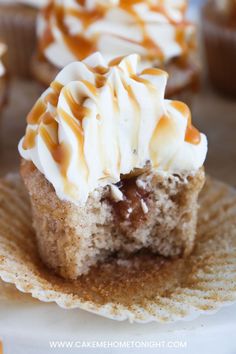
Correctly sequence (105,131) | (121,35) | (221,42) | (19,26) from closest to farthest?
(105,131) → (121,35) → (221,42) → (19,26)

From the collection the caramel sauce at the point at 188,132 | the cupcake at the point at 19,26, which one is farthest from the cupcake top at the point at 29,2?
the caramel sauce at the point at 188,132

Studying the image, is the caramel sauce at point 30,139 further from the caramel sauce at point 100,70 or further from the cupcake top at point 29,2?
the cupcake top at point 29,2

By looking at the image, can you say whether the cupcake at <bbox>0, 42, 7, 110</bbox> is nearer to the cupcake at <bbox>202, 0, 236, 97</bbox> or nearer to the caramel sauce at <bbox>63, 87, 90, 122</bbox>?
the caramel sauce at <bbox>63, 87, 90, 122</bbox>

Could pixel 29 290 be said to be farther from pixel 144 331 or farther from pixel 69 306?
pixel 144 331

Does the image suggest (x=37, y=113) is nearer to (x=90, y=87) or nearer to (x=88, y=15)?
(x=90, y=87)

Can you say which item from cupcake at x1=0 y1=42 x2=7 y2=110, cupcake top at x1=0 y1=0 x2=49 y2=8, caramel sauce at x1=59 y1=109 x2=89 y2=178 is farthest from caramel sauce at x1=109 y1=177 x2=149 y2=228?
cupcake top at x1=0 y1=0 x2=49 y2=8

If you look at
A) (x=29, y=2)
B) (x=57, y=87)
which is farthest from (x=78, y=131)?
(x=29, y=2)

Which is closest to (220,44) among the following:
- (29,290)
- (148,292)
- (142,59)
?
(142,59)
